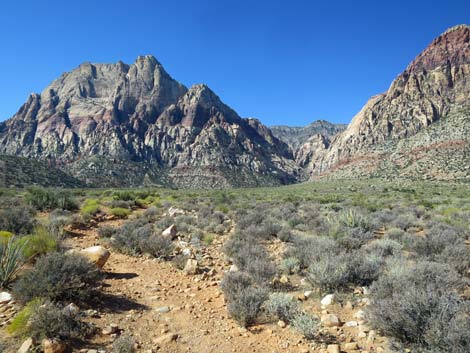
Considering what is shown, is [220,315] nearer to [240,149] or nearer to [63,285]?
[63,285]

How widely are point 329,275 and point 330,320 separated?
4.62 ft

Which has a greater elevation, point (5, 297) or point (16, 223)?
point (16, 223)

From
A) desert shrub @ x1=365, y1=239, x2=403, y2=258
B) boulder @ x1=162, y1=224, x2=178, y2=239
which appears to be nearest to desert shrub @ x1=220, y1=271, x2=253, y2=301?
desert shrub @ x1=365, y1=239, x2=403, y2=258

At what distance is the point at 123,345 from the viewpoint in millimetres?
4098

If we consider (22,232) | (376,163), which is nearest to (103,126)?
(376,163)

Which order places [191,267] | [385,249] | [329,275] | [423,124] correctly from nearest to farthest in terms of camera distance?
[329,275], [191,267], [385,249], [423,124]

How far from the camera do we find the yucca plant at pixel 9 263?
19.4 ft

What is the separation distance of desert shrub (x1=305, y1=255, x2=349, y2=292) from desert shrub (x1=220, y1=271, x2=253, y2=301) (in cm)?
145

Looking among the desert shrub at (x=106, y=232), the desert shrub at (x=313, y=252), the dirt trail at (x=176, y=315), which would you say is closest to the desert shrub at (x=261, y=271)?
the dirt trail at (x=176, y=315)

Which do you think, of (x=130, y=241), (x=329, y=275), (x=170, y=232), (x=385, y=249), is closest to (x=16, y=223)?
(x=130, y=241)

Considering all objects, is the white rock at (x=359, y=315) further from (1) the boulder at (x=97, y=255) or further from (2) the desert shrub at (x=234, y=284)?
(1) the boulder at (x=97, y=255)

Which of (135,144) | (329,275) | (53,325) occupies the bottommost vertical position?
(329,275)

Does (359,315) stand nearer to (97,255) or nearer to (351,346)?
(351,346)

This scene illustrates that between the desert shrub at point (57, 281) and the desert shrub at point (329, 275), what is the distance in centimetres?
458
